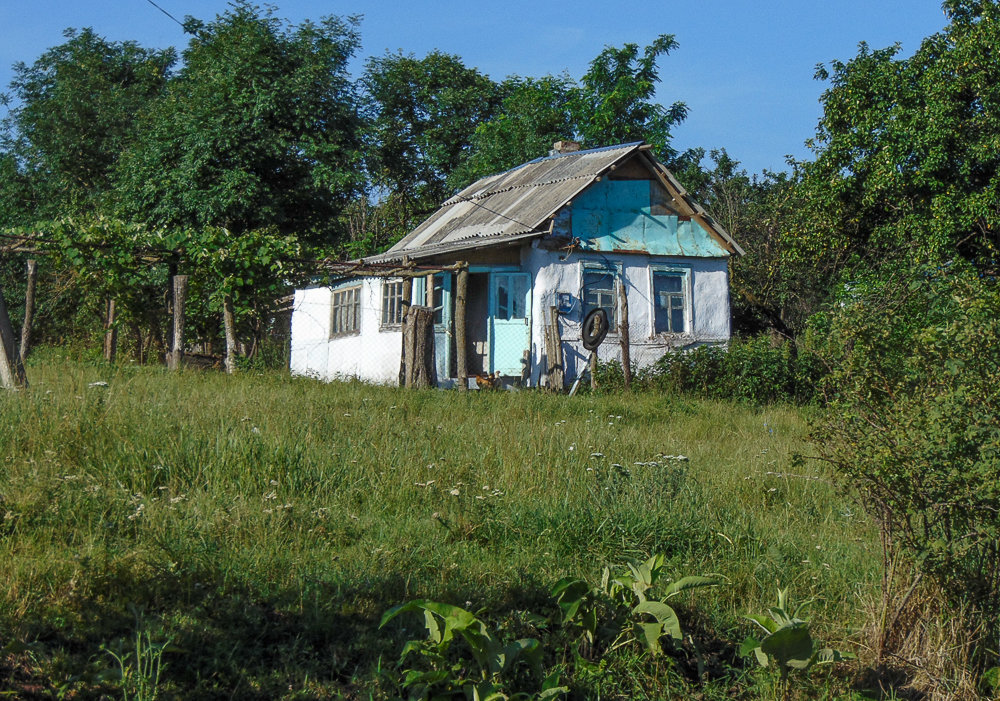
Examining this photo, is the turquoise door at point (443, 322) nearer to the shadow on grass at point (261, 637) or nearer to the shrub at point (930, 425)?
the shadow on grass at point (261, 637)

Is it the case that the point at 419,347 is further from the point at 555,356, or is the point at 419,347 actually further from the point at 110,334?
the point at 110,334

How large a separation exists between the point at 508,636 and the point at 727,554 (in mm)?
1925

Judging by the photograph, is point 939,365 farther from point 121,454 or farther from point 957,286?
point 121,454

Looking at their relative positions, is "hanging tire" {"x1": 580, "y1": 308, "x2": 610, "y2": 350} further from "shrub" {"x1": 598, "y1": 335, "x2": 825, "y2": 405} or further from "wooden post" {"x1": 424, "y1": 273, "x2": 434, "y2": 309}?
"wooden post" {"x1": 424, "y1": 273, "x2": 434, "y2": 309}

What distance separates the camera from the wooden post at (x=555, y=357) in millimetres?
16297

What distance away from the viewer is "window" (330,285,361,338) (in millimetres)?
20594

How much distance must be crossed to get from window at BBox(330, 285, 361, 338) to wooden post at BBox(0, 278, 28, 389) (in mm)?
12590

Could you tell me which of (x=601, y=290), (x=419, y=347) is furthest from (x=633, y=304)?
(x=419, y=347)

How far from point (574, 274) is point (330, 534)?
13395 mm

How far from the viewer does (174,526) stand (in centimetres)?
491

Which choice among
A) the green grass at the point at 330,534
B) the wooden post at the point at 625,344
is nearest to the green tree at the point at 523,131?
the wooden post at the point at 625,344

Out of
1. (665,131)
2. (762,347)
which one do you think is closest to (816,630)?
(762,347)

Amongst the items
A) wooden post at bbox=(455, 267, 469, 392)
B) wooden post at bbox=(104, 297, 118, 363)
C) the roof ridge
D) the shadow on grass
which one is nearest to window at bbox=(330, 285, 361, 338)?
the roof ridge

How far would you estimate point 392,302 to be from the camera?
1912cm
